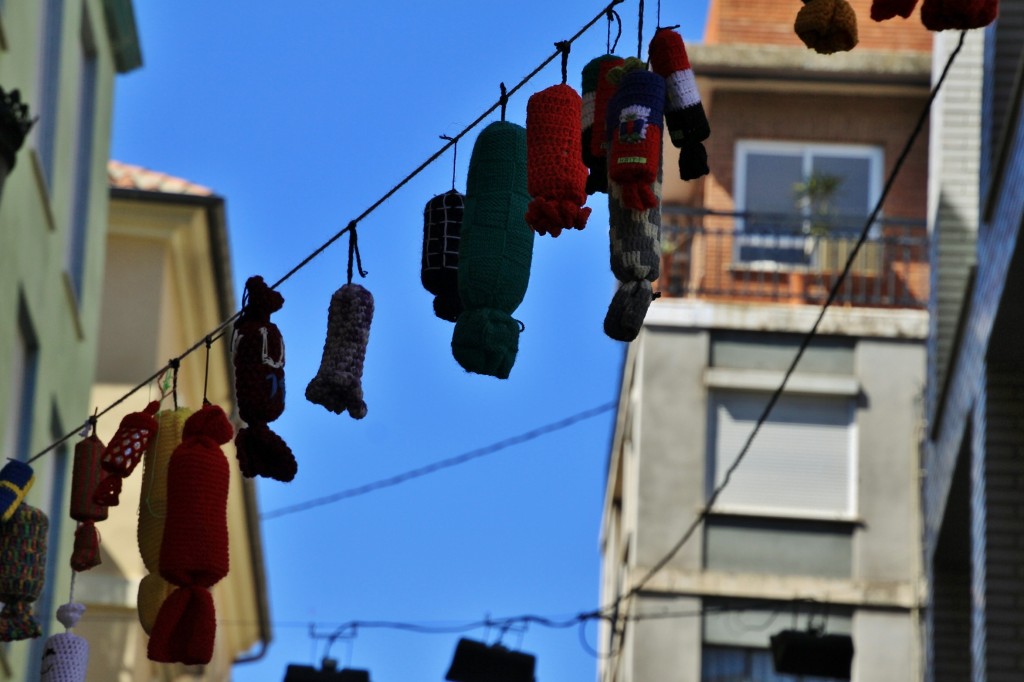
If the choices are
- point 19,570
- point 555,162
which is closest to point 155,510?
point 19,570

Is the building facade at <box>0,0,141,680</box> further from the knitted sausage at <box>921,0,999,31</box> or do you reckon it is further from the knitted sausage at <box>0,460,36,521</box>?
the knitted sausage at <box>921,0,999,31</box>

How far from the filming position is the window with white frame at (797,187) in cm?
2538

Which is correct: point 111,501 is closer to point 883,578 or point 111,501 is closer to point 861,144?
point 883,578

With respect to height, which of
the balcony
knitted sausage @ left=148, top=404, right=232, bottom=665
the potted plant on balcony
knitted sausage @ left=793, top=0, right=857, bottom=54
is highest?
the balcony

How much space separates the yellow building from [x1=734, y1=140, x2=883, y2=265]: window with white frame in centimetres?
578

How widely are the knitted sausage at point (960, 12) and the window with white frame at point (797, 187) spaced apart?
1852cm

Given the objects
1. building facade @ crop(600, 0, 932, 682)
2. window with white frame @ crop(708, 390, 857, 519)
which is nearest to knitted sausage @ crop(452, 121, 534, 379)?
building facade @ crop(600, 0, 932, 682)

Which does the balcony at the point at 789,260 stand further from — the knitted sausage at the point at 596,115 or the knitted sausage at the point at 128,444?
the knitted sausage at the point at 596,115

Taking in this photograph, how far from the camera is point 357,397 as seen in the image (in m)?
8.10

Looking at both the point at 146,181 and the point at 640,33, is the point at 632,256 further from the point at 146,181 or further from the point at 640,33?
the point at 146,181

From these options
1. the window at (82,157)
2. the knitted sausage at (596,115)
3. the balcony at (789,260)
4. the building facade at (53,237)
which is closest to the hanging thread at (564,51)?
the knitted sausage at (596,115)

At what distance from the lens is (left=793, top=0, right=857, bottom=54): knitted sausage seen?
7012mm

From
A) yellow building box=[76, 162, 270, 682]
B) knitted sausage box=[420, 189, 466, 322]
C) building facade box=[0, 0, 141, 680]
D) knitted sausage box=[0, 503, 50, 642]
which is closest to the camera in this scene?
knitted sausage box=[420, 189, 466, 322]

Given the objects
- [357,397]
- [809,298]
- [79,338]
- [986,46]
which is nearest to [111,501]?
[357,397]
